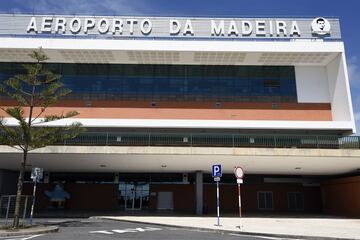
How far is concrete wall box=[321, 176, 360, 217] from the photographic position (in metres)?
25.4

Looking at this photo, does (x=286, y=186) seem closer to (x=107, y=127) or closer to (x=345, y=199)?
(x=345, y=199)

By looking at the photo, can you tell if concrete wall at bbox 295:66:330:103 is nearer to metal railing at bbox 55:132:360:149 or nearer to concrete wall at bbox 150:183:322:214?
metal railing at bbox 55:132:360:149

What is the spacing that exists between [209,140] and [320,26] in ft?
48.7

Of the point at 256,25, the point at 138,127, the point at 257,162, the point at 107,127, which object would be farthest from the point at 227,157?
the point at 256,25

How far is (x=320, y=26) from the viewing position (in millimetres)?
29281

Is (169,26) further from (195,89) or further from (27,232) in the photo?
(27,232)

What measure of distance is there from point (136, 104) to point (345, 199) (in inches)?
706

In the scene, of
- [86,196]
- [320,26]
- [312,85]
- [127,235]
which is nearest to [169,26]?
[320,26]

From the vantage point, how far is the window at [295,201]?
3225 cm

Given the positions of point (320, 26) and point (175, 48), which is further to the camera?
point (320, 26)

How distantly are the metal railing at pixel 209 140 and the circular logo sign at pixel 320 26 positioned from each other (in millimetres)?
10780

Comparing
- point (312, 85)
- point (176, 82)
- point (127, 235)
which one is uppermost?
point (176, 82)

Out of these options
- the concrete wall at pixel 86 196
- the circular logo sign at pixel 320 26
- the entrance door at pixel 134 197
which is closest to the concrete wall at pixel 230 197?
the entrance door at pixel 134 197

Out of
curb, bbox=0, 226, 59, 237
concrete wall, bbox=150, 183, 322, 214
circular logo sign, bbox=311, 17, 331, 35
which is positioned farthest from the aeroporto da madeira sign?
curb, bbox=0, 226, 59, 237
